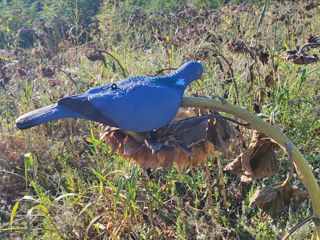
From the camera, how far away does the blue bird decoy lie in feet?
2.65

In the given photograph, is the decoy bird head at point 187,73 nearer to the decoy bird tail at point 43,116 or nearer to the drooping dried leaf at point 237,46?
the decoy bird tail at point 43,116

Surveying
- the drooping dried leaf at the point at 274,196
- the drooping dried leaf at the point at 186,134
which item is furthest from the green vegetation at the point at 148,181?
the drooping dried leaf at the point at 186,134

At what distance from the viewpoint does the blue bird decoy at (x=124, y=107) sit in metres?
0.81

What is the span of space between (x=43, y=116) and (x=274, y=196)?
0.64m

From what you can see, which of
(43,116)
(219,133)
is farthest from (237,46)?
(43,116)

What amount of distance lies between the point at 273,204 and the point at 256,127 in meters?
0.27

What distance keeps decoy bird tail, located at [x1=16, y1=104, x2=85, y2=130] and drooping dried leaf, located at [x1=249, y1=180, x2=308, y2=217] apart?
1.72 ft

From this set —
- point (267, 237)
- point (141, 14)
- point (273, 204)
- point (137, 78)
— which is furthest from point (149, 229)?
point (141, 14)

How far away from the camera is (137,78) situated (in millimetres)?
889

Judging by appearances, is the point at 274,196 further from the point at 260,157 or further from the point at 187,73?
the point at 187,73

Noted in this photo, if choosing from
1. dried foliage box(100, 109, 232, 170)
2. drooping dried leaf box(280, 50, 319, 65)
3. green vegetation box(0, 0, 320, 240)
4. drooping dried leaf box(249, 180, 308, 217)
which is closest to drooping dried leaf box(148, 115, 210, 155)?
dried foliage box(100, 109, 232, 170)

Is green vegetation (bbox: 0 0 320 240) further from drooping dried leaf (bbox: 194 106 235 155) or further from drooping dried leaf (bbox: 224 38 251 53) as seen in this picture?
drooping dried leaf (bbox: 194 106 235 155)

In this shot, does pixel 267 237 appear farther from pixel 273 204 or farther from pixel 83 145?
pixel 83 145

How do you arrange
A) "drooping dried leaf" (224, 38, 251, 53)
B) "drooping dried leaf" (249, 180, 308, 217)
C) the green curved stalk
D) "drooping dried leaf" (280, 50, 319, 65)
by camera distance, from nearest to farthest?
the green curved stalk
"drooping dried leaf" (249, 180, 308, 217)
"drooping dried leaf" (280, 50, 319, 65)
"drooping dried leaf" (224, 38, 251, 53)
